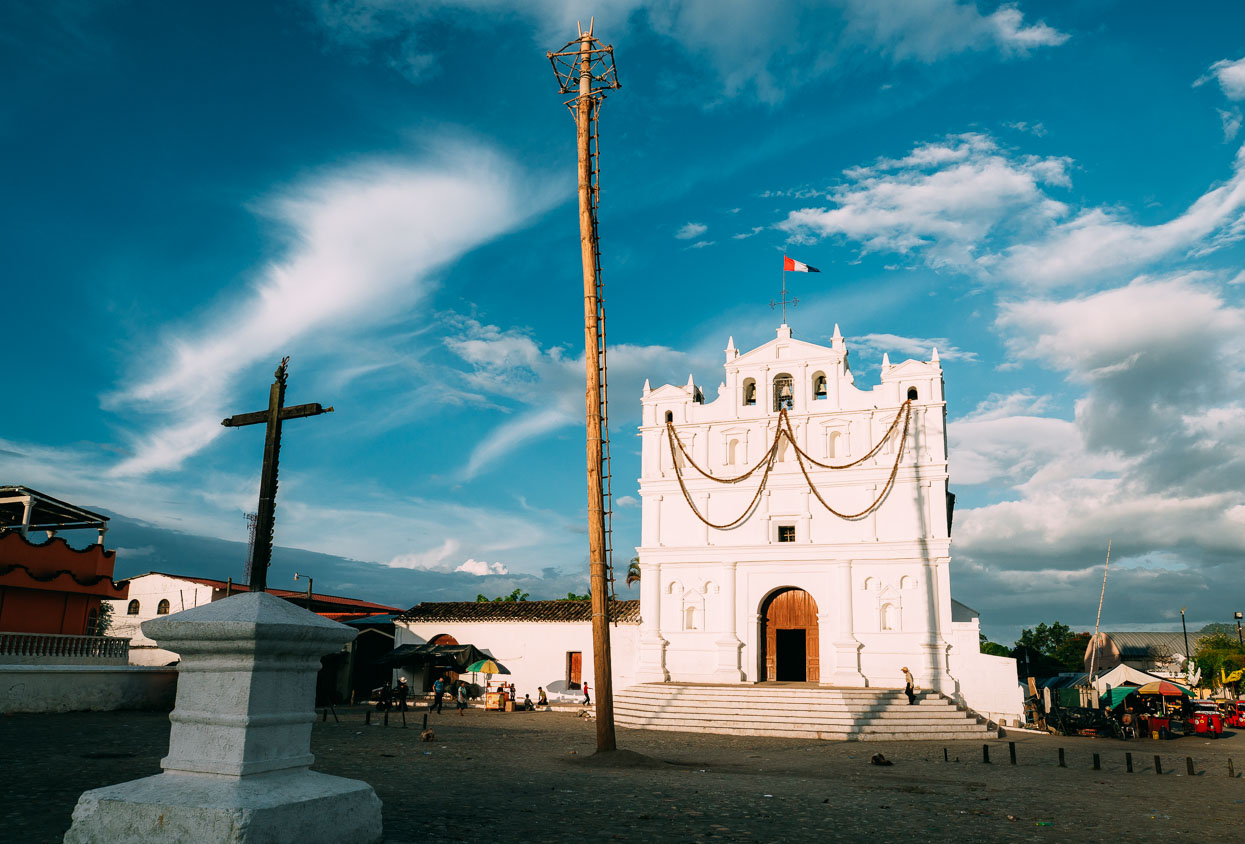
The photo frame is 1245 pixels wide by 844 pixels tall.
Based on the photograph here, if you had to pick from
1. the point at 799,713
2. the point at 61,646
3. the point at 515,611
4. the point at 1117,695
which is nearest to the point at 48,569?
the point at 61,646

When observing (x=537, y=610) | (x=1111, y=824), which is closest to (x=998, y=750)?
(x=1111, y=824)

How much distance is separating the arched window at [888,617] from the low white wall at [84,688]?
2158cm

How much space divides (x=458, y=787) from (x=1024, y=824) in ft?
22.9

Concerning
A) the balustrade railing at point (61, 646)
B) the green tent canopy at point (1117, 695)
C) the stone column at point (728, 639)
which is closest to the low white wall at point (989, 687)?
A: the green tent canopy at point (1117, 695)

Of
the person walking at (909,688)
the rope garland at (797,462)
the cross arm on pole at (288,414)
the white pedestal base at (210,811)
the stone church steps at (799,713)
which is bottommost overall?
the stone church steps at (799,713)

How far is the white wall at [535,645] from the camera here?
32438 millimetres

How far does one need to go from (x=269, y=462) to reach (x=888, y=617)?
25892mm

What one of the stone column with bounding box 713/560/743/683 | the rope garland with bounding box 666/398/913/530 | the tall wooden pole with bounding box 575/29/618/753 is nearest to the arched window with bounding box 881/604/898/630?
the rope garland with bounding box 666/398/913/530

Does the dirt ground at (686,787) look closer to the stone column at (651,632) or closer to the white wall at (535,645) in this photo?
the stone column at (651,632)

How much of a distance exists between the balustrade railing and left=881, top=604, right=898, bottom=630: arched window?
2293cm

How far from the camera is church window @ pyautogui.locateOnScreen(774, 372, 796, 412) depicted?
3095cm

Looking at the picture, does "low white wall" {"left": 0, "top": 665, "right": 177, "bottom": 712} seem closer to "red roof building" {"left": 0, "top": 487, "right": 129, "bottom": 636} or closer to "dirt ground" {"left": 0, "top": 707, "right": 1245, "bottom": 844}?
"dirt ground" {"left": 0, "top": 707, "right": 1245, "bottom": 844}

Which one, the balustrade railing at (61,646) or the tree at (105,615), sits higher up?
the tree at (105,615)

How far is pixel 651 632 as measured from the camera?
3017 centimetres
